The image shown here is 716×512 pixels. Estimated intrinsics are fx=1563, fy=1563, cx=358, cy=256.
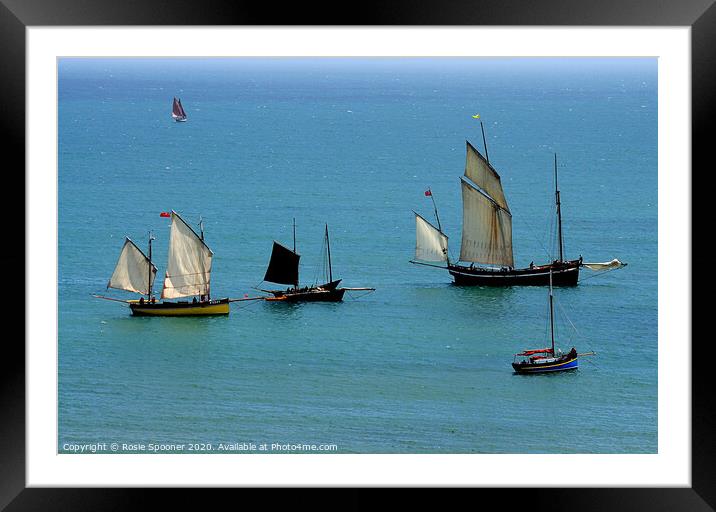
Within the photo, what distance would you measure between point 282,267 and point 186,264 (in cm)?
148

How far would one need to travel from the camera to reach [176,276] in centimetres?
2395

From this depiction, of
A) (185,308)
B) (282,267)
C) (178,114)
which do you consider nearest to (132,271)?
(185,308)

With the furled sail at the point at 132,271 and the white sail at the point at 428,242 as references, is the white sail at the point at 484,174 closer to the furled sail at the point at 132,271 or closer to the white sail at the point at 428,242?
the white sail at the point at 428,242

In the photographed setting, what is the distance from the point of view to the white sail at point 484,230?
2609 cm

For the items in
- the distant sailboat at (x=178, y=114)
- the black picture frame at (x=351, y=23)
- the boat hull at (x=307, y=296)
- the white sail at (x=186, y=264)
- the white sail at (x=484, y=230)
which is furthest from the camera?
the distant sailboat at (x=178, y=114)

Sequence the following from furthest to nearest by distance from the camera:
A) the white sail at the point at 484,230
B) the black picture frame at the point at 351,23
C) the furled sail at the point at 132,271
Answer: the white sail at the point at 484,230 → the furled sail at the point at 132,271 → the black picture frame at the point at 351,23

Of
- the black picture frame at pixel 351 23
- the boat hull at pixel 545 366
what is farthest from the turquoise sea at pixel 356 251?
the black picture frame at pixel 351 23

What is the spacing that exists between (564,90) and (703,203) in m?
11.5

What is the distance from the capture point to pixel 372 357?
872 inches

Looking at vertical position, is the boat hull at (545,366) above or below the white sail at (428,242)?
below

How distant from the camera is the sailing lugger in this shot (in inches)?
971

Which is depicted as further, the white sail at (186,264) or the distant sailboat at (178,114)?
the distant sailboat at (178,114)

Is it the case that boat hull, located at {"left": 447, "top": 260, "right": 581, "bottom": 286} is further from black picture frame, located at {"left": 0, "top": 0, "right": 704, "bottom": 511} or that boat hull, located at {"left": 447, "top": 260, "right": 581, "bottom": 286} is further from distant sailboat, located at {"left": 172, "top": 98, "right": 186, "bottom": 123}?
black picture frame, located at {"left": 0, "top": 0, "right": 704, "bottom": 511}

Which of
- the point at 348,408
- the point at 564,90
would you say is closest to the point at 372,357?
the point at 348,408
